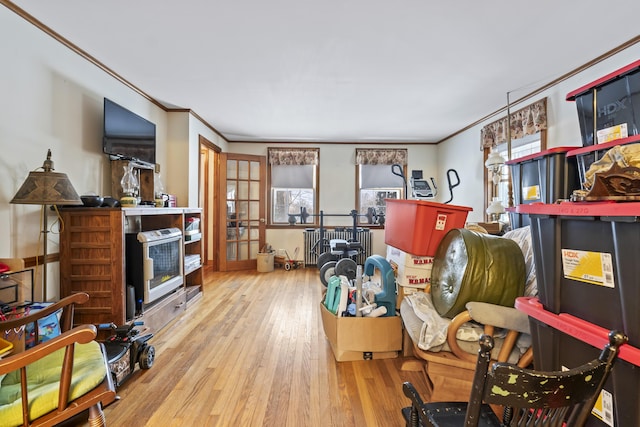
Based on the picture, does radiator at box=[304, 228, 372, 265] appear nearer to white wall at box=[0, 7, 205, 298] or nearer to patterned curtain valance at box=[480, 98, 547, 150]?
patterned curtain valance at box=[480, 98, 547, 150]

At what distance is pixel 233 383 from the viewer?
1925mm

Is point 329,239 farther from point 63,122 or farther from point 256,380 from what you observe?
point 63,122

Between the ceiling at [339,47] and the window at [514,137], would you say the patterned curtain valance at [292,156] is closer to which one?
the ceiling at [339,47]

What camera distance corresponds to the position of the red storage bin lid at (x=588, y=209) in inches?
30.1

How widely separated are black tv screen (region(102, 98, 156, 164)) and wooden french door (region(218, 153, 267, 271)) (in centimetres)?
191

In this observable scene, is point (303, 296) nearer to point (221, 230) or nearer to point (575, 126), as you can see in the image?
point (221, 230)

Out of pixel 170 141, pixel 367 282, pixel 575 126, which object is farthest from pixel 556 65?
pixel 170 141

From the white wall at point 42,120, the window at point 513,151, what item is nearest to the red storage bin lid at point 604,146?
the window at point 513,151

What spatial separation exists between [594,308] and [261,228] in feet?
16.2

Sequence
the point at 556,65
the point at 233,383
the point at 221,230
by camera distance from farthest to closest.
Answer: the point at 221,230 < the point at 556,65 < the point at 233,383

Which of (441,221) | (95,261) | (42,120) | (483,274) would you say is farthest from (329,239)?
(42,120)

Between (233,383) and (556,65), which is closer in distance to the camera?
(233,383)

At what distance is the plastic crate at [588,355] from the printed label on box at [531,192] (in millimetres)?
1106

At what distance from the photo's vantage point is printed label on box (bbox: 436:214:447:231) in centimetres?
211
